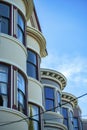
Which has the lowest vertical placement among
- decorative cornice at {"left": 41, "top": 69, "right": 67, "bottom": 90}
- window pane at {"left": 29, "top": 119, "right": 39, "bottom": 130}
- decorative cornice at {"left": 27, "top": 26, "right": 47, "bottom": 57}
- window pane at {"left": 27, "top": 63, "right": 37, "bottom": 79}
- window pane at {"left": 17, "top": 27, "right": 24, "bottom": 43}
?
window pane at {"left": 29, "top": 119, "right": 39, "bottom": 130}

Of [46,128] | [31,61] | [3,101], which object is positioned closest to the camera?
[3,101]

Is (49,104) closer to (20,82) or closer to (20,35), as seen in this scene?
(20,35)

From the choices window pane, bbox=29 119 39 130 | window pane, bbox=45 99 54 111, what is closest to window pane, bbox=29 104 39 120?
window pane, bbox=29 119 39 130

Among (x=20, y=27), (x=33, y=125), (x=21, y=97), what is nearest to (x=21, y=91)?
(x=21, y=97)

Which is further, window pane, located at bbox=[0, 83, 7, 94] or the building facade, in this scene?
window pane, located at bbox=[0, 83, 7, 94]

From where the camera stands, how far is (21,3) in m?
22.5

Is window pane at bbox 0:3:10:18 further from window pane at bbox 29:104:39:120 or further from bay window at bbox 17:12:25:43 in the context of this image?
window pane at bbox 29:104:39:120

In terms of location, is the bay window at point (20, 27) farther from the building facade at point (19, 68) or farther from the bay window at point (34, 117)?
the bay window at point (34, 117)

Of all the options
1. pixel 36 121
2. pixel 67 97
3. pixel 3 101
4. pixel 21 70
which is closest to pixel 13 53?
pixel 21 70

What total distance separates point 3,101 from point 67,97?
2234 cm

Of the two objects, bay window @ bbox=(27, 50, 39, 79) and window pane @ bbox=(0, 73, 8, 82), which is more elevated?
bay window @ bbox=(27, 50, 39, 79)

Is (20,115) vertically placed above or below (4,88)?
below

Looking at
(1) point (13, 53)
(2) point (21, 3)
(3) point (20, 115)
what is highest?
(2) point (21, 3)

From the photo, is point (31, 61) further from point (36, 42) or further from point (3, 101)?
point (3, 101)
